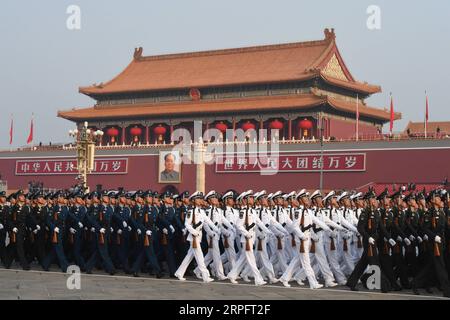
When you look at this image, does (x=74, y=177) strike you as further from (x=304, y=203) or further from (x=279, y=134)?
(x=304, y=203)

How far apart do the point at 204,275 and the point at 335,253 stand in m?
2.07

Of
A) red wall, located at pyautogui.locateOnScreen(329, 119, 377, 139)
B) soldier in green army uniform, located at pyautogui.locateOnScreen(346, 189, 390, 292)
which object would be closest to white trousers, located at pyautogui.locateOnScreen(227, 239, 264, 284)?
soldier in green army uniform, located at pyautogui.locateOnScreen(346, 189, 390, 292)

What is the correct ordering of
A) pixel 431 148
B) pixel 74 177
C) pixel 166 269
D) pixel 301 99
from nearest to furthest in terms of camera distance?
1. pixel 166 269
2. pixel 431 148
3. pixel 301 99
4. pixel 74 177

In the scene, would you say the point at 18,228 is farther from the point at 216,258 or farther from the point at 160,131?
the point at 160,131

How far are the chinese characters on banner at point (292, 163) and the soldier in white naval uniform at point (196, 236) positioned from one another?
20.8 m

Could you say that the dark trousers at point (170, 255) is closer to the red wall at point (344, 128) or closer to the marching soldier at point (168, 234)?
the marching soldier at point (168, 234)

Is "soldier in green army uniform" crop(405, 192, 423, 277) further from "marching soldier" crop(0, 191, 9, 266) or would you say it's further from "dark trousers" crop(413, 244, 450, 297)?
"marching soldier" crop(0, 191, 9, 266)

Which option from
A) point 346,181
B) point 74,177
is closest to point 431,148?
point 346,181

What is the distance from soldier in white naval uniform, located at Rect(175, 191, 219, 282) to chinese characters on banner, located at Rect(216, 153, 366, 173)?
20.8 m

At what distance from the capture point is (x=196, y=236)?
11.9m

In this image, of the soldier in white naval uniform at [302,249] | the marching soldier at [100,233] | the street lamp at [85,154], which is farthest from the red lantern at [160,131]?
the soldier in white naval uniform at [302,249]

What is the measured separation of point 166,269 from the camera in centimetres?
1358

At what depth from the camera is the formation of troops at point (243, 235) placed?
1098 cm

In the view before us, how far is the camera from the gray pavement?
9.70 metres
